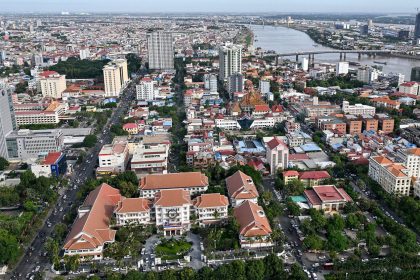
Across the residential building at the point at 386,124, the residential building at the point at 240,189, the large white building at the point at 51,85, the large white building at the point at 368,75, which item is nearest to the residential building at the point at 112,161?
the residential building at the point at 240,189

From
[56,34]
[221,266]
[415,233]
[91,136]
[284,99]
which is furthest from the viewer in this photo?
[56,34]

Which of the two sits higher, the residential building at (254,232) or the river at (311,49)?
the river at (311,49)

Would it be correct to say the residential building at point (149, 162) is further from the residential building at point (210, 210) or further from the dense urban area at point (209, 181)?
the residential building at point (210, 210)

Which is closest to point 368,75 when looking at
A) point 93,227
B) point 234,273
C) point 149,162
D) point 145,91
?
point 145,91

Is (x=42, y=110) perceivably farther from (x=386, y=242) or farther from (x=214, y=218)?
(x=386, y=242)

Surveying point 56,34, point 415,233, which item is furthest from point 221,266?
point 56,34

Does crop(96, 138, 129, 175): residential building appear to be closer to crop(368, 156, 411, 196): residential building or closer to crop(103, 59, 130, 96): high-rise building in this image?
crop(368, 156, 411, 196): residential building

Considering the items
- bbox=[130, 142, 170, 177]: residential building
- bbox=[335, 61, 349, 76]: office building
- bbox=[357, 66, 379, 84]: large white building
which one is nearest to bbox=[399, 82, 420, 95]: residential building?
bbox=[357, 66, 379, 84]: large white building

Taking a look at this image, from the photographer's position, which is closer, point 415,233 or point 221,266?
point 221,266
